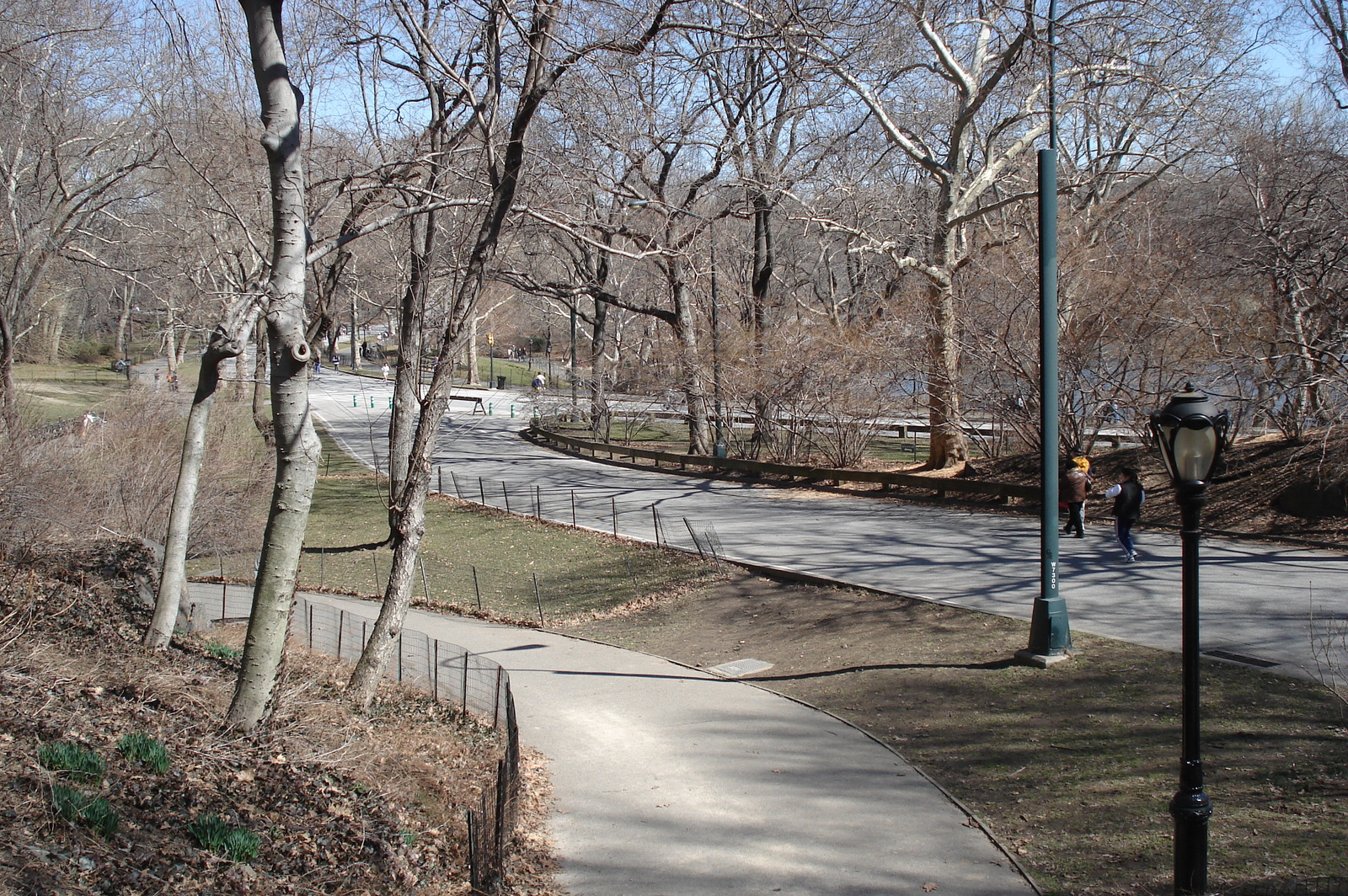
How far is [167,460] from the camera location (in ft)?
61.1

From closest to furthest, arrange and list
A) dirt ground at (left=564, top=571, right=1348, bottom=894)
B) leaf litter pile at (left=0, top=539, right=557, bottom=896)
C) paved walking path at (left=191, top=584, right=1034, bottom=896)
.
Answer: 1. leaf litter pile at (left=0, top=539, right=557, bottom=896)
2. dirt ground at (left=564, top=571, right=1348, bottom=894)
3. paved walking path at (left=191, top=584, right=1034, bottom=896)

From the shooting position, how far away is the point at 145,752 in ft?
19.8

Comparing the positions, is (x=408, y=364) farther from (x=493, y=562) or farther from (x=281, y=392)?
(x=281, y=392)

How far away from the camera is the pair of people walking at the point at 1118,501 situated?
14.6 metres

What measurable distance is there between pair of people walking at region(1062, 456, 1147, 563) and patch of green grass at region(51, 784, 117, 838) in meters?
13.0

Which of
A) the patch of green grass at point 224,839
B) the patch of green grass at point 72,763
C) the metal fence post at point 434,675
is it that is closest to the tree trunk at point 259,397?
the metal fence post at point 434,675

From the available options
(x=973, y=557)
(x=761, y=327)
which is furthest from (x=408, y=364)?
(x=761, y=327)

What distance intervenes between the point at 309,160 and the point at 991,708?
1262 cm

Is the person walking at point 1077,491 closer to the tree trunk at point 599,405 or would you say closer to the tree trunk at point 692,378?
the tree trunk at point 692,378

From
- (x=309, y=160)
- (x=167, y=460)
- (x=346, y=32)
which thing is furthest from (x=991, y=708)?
(x=167, y=460)

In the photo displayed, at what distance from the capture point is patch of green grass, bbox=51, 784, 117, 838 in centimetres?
498

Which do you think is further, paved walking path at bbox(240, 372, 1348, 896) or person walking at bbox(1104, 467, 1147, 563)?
person walking at bbox(1104, 467, 1147, 563)

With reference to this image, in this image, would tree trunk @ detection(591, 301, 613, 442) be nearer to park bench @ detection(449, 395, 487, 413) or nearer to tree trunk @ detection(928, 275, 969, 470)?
park bench @ detection(449, 395, 487, 413)

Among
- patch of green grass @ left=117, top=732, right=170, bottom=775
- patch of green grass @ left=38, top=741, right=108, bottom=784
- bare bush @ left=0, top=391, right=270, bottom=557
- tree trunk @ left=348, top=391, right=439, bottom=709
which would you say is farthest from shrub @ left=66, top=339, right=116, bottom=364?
patch of green grass @ left=38, top=741, right=108, bottom=784
